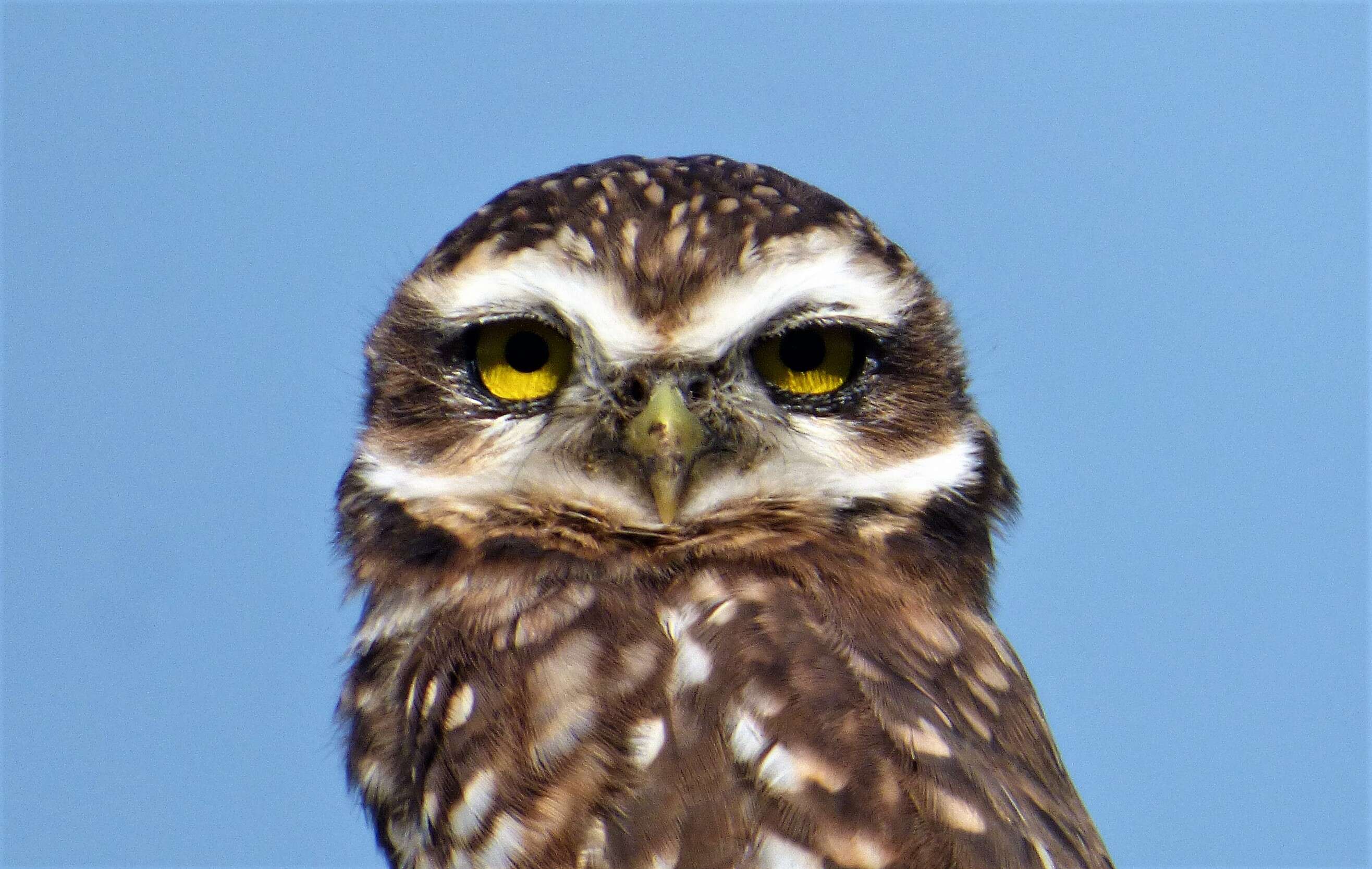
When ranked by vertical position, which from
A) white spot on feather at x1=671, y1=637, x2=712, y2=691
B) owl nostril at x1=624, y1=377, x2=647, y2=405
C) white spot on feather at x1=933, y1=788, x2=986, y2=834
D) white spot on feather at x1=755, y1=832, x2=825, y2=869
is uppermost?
owl nostril at x1=624, y1=377, x2=647, y2=405

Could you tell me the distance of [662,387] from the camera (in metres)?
2.16

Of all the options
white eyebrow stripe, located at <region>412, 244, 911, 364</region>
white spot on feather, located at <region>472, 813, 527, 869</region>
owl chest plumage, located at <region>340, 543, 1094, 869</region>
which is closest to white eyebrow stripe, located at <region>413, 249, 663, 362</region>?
white eyebrow stripe, located at <region>412, 244, 911, 364</region>

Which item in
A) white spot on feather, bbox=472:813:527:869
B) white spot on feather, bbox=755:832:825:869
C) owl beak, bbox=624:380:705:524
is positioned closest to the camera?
white spot on feather, bbox=755:832:825:869

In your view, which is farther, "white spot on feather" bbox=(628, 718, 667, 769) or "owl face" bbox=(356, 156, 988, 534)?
"owl face" bbox=(356, 156, 988, 534)

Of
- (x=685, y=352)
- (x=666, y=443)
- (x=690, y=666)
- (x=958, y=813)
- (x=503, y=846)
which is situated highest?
(x=685, y=352)

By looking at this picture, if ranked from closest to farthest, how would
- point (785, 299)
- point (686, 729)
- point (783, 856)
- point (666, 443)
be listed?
1. point (783, 856)
2. point (686, 729)
3. point (666, 443)
4. point (785, 299)

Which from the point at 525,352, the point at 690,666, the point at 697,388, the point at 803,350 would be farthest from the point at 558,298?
the point at 690,666

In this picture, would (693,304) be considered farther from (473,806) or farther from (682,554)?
(473,806)

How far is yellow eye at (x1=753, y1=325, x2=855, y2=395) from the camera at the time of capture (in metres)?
2.25

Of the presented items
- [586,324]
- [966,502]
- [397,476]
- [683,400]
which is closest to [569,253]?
[586,324]

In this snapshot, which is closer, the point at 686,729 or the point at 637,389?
the point at 686,729

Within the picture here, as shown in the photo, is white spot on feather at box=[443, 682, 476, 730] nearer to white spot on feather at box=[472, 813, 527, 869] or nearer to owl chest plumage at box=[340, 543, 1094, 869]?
owl chest plumage at box=[340, 543, 1094, 869]

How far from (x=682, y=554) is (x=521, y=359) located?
39cm

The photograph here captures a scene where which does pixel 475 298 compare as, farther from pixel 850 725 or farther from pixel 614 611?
pixel 850 725
